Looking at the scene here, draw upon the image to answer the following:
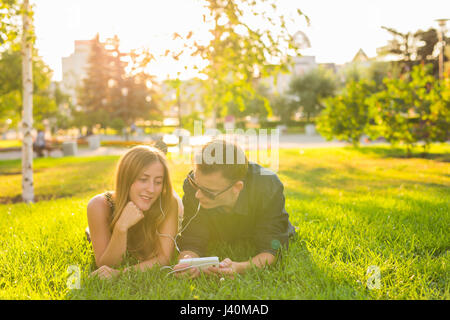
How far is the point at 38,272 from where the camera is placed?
3.13m

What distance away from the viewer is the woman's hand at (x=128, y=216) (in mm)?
3072

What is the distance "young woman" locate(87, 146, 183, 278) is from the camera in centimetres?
314

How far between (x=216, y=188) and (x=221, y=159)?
0.26 meters

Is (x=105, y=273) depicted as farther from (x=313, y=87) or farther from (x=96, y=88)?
(x=313, y=87)

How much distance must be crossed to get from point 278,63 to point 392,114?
8.06m

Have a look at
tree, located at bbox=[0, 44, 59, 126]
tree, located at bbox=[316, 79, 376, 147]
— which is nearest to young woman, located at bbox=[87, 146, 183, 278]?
tree, located at bbox=[0, 44, 59, 126]

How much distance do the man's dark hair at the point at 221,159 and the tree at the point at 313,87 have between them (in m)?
39.8

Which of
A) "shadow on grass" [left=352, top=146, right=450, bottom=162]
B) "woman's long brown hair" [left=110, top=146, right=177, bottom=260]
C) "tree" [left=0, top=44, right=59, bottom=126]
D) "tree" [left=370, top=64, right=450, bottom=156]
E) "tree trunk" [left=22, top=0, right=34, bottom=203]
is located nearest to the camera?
"woman's long brown hair" [left=110, top=146, right=177, bottom=260]

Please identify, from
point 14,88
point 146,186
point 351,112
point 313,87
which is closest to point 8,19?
point 146,186

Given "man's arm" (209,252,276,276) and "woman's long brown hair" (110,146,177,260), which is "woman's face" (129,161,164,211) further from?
"man's arm" (209,252,276,276)

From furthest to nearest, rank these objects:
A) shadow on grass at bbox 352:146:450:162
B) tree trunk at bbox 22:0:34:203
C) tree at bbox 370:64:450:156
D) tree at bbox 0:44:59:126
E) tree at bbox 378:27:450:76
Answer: tree at bbox 378:27:450:76 < tree at bbox 0:44:59:126 < shadow on grass at bbox 352:146:450:162 < tree at bbox 370:64:450:156 < tree trunk at bbox 22:0:34:203

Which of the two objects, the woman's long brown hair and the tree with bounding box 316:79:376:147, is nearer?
the woman's long brown hair

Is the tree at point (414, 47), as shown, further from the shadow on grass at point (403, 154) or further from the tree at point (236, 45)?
the tree at point (236, 45)

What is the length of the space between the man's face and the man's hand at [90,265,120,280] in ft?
2.96
